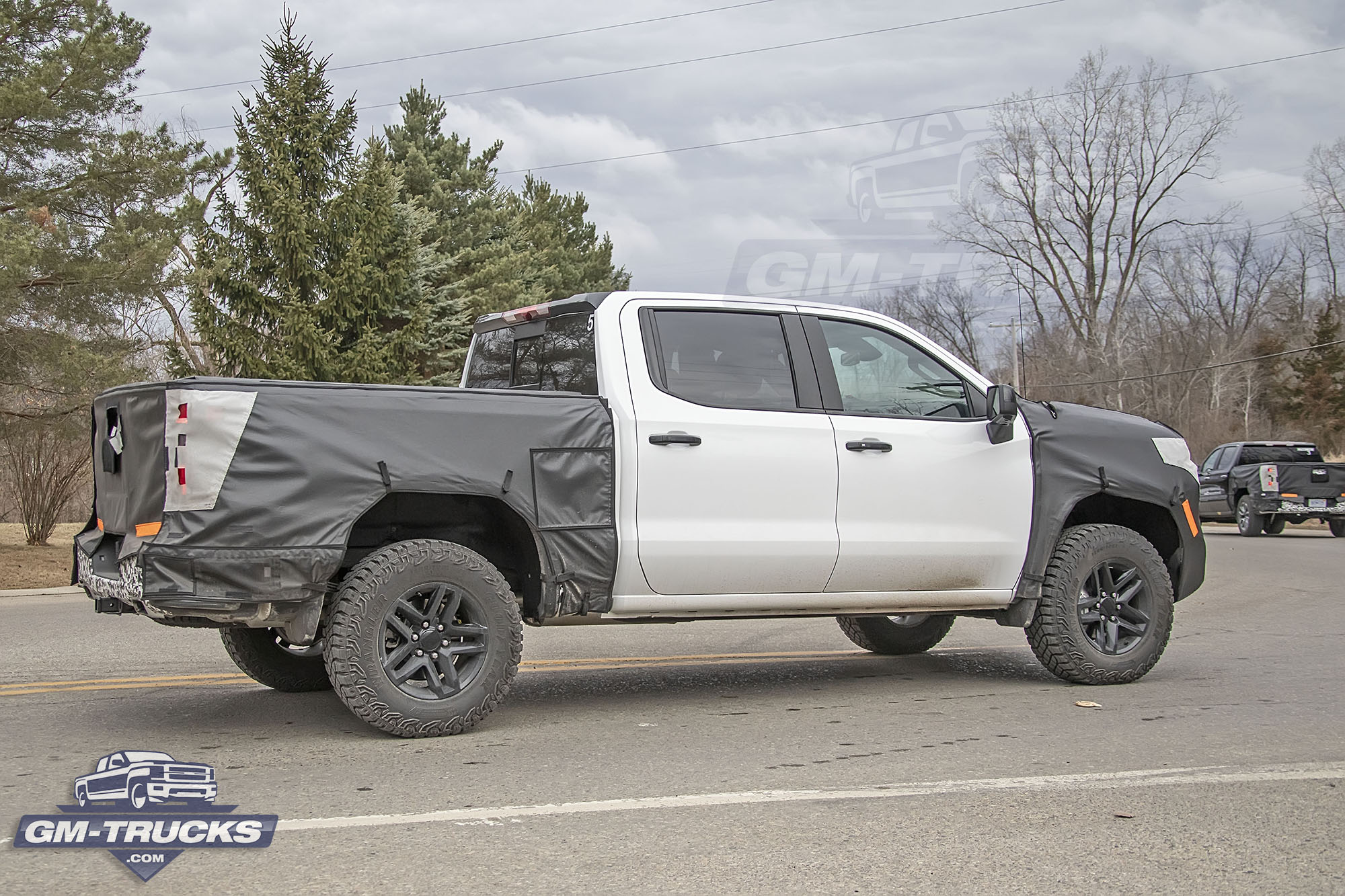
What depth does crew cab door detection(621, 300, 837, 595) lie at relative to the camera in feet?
19.5

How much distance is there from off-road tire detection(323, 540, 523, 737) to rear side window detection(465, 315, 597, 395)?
119 centimetres

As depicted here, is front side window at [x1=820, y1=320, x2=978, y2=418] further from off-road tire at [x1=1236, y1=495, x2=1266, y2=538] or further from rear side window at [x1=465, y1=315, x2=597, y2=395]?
off-road tire at [x1=1236, y1=495, x2=1266, y2=538]

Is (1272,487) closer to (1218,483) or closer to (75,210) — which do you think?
(1218,483)

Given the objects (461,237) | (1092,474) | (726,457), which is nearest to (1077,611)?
(1092,474)

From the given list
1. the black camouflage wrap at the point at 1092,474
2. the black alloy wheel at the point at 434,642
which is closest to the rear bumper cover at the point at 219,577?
the black alloy wheel at the point at 434,642

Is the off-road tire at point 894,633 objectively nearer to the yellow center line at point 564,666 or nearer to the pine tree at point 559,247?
the yellow center line at point 564,666

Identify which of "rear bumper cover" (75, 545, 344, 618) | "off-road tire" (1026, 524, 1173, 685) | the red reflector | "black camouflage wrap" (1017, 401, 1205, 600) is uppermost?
the red reflector

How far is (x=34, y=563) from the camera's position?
1869cm

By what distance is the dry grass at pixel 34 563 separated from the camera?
1611cm

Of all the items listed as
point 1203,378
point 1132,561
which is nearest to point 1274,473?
point 1132,561

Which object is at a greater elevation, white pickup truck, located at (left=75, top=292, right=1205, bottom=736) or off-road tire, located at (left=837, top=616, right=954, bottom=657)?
white pickup truck, located at (left=75, top=292, right=1205, bottom=736)

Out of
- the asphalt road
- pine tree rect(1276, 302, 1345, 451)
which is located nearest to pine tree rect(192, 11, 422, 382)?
the asphalt road

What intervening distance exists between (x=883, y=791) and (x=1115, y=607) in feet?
9.71

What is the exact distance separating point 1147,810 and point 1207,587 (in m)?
10.5
